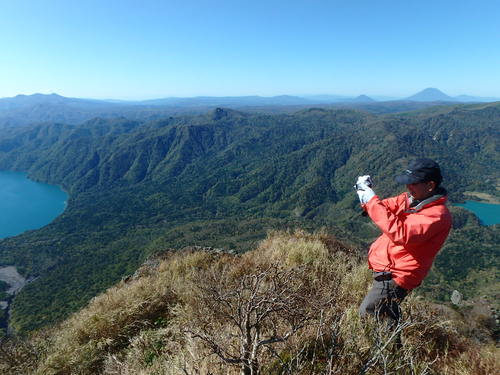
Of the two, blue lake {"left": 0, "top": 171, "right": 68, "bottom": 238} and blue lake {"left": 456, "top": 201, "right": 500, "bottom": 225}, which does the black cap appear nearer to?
blue lake {"left": 456, "top": 201, "right": 500, "bottom": 225}

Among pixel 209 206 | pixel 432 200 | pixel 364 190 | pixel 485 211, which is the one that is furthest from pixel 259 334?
pixel 485 211

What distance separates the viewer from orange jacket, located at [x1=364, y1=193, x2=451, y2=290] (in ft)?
7.37

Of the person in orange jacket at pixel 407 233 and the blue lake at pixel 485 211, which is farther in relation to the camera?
the blue lake at pixel 485 211

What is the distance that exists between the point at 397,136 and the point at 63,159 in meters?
233

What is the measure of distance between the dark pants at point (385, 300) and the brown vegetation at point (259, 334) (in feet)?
0.50

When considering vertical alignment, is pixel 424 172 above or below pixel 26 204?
above

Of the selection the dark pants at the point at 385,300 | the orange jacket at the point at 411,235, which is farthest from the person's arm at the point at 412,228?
the dark pants at the point at 385,300

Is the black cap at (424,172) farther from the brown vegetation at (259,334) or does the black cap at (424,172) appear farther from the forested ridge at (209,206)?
the forested ridge at (209,206)

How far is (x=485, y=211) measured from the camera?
12019 cm

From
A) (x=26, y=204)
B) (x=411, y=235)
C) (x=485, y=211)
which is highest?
(x=411, y=235)

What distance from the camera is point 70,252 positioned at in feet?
297

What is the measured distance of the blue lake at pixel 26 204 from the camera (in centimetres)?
11689

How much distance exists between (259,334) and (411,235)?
58.0 inches

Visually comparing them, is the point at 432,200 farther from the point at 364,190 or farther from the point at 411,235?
the point at 364,190
